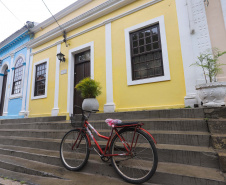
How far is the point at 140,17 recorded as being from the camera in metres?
4.81

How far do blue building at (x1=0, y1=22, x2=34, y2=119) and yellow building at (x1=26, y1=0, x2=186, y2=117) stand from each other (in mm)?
711

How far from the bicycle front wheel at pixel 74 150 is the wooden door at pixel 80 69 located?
10.6ft

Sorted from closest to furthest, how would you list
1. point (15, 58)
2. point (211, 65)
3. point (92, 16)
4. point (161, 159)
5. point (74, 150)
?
point (161, 159) < point (74, 150) < point (211, 65) < point (92, 16) < point (15, 58)

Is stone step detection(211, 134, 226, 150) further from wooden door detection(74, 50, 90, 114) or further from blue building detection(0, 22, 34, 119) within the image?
blue building detection(0, 22, 34, 119)

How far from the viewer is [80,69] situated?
20.3 feet

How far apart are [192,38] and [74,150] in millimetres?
4194

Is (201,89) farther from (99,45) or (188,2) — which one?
(99,45)

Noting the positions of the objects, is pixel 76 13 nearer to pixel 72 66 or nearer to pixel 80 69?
pixel 72 66

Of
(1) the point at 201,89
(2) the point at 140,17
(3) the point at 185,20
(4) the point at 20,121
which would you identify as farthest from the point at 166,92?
(4) the point at 20,121

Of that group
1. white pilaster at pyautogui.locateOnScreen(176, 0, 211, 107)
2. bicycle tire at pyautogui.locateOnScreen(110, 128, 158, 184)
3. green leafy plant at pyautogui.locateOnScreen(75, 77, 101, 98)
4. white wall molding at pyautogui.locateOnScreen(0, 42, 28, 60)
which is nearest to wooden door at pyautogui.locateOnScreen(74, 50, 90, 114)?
green leafy plant at pyautogui.locateOnScreen(75, 77, 101, 98)

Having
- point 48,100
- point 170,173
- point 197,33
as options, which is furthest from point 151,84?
point 48,100

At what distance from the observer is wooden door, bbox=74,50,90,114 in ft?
19.6

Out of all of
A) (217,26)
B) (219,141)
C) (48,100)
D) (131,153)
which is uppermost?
(217,26)

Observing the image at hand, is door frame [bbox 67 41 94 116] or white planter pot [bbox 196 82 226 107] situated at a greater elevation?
door frame [bbox 67 41 94 116]
